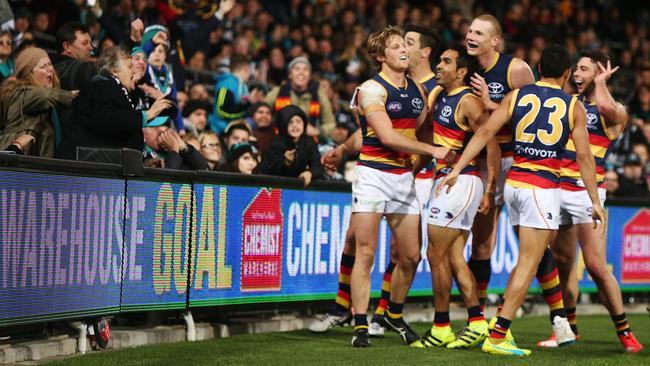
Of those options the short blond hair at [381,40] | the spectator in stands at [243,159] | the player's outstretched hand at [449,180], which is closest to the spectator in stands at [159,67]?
the spectator in stands at [243,159]

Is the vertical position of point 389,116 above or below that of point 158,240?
above

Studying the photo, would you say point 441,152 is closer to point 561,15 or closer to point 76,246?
point 76,246

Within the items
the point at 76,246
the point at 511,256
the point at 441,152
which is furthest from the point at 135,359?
the point at 511,256

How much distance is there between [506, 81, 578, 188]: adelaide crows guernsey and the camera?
9.23 m

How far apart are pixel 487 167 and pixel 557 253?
1.15 m

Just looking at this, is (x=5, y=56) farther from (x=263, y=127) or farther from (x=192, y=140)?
(x=263, y=127)

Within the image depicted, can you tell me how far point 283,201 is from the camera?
11273mm

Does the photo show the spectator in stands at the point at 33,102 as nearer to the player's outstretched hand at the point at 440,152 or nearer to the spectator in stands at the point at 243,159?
the spectator in stands at the point at 243,159

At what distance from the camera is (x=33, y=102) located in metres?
9.85

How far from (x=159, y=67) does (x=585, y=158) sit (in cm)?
487

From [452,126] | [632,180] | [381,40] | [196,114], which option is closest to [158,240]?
[381,40]

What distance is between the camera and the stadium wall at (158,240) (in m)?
7.94

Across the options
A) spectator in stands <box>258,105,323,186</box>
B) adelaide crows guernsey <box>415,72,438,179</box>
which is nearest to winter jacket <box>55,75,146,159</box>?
spectator in stands <box>258,105,323,186</box>

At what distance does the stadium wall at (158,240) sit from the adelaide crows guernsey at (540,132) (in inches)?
107
